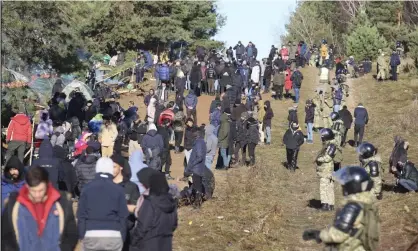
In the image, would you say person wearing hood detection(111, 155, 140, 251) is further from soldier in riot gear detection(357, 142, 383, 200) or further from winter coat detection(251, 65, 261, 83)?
winter coat detection(251, 65, 261, 83)

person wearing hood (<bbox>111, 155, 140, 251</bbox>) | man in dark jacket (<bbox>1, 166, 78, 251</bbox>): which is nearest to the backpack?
person wearing hood (<bbox>111, 155, 140, 251</bbox>)

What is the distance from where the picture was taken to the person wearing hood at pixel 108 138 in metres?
17.9

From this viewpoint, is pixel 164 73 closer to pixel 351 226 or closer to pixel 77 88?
pixel 77 88

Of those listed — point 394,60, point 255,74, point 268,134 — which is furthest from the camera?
point 394,60

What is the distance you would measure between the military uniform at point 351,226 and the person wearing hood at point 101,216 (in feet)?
6.78

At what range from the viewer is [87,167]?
47.5ft

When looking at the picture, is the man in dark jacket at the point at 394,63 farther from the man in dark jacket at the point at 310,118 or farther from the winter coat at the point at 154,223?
the winter coat at the point at 154,223

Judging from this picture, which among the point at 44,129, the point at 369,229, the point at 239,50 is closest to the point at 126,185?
the point at 369,229

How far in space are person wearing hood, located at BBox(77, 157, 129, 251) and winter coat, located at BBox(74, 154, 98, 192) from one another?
5851 millimetres

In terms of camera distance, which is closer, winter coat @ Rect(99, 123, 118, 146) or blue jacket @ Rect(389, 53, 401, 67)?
winter coat @ Rect(99, 123, 118, 146)

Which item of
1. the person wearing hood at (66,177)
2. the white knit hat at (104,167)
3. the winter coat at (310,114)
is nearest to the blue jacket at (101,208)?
the white knit hat at (104,167)

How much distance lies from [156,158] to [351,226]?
9466 millimetres

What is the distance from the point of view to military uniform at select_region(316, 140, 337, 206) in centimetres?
1611

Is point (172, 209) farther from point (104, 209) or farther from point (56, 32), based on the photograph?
point (56, 32)
